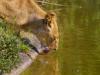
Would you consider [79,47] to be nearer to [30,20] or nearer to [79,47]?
[79,47]

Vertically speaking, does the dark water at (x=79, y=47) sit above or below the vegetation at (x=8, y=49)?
below

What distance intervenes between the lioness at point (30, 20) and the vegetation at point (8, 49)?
432 mm

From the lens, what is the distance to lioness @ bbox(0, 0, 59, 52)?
1148 centimetres

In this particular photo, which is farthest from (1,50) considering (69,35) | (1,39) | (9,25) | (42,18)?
(69,35)

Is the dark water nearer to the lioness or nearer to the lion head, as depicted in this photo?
the lion head

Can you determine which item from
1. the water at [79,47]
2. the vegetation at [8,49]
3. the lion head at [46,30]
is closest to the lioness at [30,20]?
the lion head at [46,30]

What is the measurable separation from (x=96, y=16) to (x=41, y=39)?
12037mm

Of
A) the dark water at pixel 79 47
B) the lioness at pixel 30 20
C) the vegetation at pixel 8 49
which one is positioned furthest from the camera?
the dark water at pixel 79 47

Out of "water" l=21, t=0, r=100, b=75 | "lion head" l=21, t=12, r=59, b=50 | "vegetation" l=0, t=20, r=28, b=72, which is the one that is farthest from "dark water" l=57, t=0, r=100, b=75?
"vegetation" l=0, t=20, r=28, b=72

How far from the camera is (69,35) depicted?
16719 millimetres

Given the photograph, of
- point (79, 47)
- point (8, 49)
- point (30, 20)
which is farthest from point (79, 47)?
point (8, 49)

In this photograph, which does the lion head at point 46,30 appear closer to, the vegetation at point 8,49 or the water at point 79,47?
the water at point 79,47

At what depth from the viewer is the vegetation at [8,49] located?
9547 millimetres

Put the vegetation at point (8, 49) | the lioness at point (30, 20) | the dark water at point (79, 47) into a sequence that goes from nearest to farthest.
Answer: the vegetation at point (8, 49), the lioness at point (30, 20), the dark water at point (79, 47)
